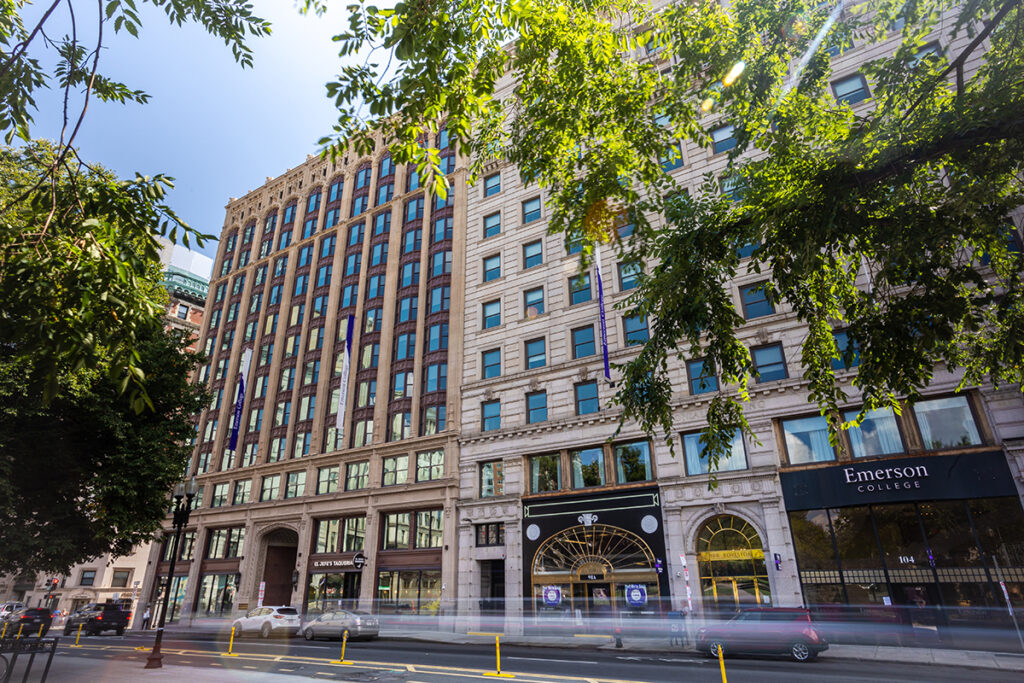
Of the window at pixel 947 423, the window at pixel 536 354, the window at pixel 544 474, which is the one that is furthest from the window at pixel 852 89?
the window at pixel 544 474

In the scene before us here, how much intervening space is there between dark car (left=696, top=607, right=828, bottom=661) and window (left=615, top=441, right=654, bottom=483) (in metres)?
9.53

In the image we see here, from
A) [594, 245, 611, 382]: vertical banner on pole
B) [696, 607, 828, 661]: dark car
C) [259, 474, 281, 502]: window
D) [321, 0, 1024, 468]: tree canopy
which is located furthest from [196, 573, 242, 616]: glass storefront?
[321, 0, 1024, 468]: tree canopy

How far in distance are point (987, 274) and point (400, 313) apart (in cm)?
3391

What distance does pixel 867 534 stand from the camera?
869 inches

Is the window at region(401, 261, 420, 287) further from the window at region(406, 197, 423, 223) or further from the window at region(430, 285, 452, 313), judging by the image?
the window at region(406, 197, 423, 223)

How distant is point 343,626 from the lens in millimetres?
26484

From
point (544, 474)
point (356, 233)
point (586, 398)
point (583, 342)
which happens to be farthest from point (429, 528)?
point (356, 233)

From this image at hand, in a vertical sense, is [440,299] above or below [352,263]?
below

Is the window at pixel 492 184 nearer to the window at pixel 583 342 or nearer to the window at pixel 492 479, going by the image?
the window at pixel 583 342

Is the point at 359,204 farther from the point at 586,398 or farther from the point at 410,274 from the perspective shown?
the point at 586,398

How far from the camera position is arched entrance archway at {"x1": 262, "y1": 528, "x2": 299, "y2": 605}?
41688 millimetres

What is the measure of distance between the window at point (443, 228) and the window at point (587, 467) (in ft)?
65.9

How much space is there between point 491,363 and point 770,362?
16.4 meters

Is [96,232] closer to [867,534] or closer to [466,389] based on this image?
[867,534]
